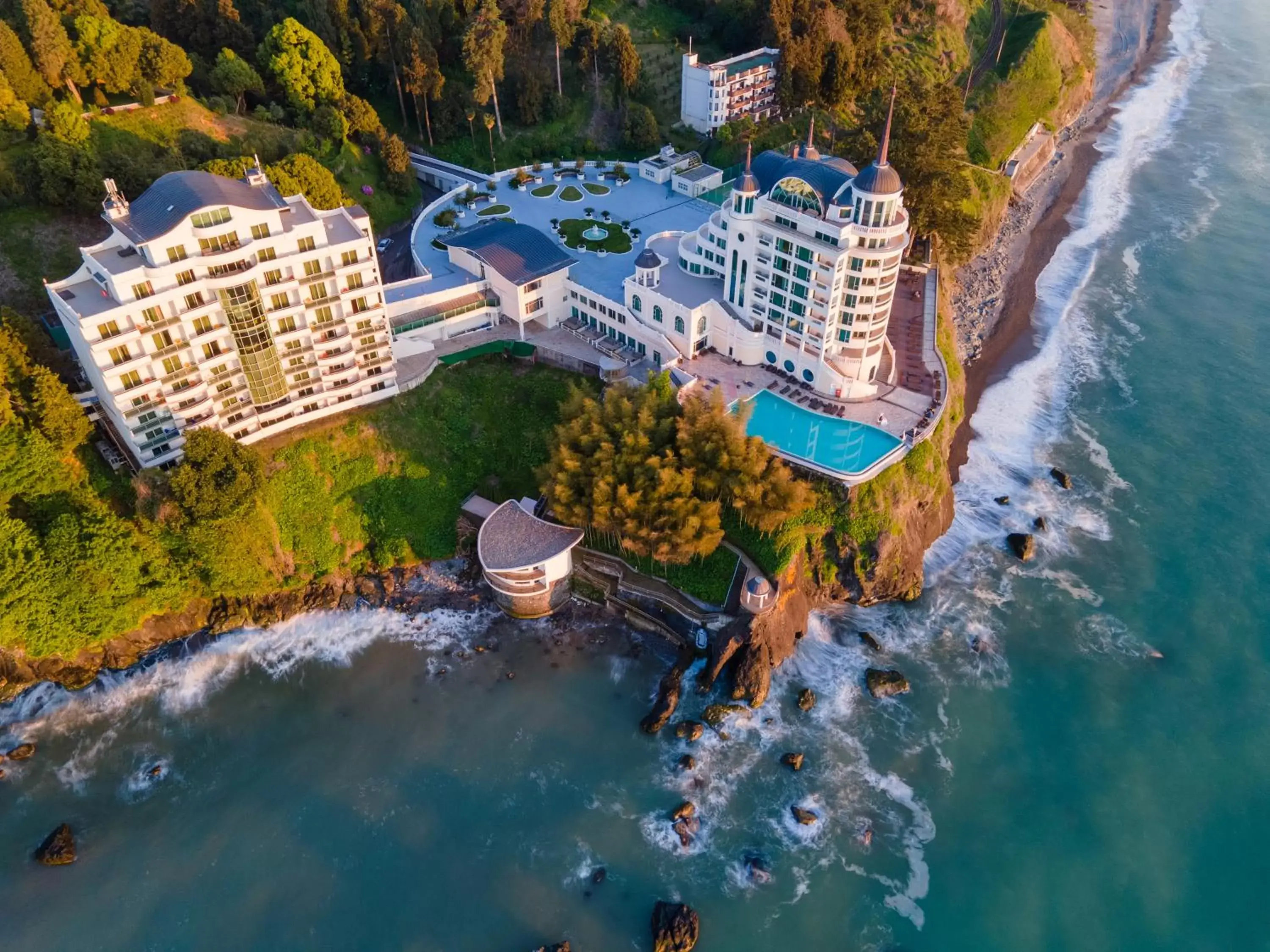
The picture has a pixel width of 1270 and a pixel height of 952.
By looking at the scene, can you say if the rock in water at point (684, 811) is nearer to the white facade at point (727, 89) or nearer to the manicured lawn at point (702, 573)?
the manicured lawn at point (702, 573)

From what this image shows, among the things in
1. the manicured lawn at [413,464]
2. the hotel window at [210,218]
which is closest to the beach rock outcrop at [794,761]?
the manicured lawn at [413,464]

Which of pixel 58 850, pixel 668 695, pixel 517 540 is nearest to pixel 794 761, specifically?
pixel 668 695

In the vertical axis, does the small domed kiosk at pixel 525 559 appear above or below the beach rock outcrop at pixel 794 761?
above

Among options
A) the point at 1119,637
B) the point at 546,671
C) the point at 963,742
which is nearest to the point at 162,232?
the point at 546,671

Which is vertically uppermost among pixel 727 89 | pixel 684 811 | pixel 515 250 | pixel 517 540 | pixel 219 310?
pixel 727 89

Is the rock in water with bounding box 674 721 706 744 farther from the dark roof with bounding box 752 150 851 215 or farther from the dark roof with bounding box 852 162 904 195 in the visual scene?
the dark roof with bounding box 852 162 904 195

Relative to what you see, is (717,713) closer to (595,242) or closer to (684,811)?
(684,811)
